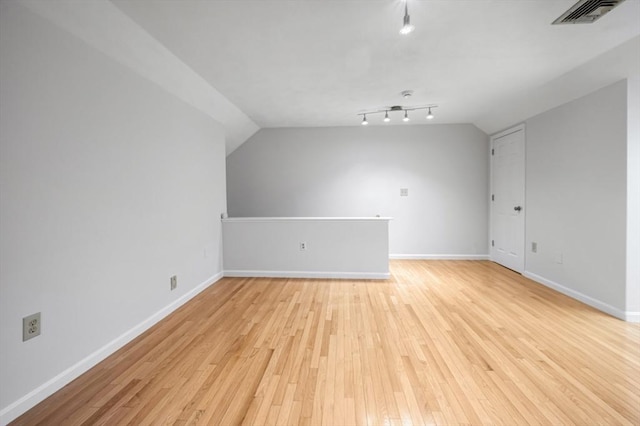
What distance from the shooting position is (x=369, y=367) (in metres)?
1.88

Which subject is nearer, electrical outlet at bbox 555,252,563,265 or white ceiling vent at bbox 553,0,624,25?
white ceiling vent at bbox 553,0,624,25

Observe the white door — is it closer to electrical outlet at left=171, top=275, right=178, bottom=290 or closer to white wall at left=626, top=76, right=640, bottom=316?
white wall at left=626, top=76, right=640, bottom=316

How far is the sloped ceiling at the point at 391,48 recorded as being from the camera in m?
1.89

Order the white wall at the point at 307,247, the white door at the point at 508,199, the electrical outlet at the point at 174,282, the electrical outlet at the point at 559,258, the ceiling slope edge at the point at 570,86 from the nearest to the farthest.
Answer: the ceiling slope edge at the point at 570,86, the electrical outlet at the point at 174,282, the electrical outlet at the point at 559,258, the white wall at the point at 307,247, the white door at the point at 508,199

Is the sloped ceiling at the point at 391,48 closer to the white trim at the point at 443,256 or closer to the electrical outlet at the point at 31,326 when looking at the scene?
the electrical outlet at the point at 31,326

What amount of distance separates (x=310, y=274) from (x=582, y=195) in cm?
341

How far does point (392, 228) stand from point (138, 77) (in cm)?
434

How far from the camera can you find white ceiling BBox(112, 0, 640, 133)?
6.19ft

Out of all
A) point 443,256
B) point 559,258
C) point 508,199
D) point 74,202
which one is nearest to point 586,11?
point 559,258

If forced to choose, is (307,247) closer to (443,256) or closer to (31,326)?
(443,256)

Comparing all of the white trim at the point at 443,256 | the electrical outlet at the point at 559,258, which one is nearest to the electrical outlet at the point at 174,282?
the white trim at the point at 443,256

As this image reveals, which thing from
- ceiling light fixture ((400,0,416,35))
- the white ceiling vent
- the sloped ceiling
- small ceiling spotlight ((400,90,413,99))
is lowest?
ceiling light fixture ((400,0,416,35))

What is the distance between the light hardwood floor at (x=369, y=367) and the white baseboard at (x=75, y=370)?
0.05m

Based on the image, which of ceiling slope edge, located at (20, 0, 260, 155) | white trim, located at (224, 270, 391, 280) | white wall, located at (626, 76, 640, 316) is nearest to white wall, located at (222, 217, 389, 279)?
white trim, located at (224, 270, 391, 280)
